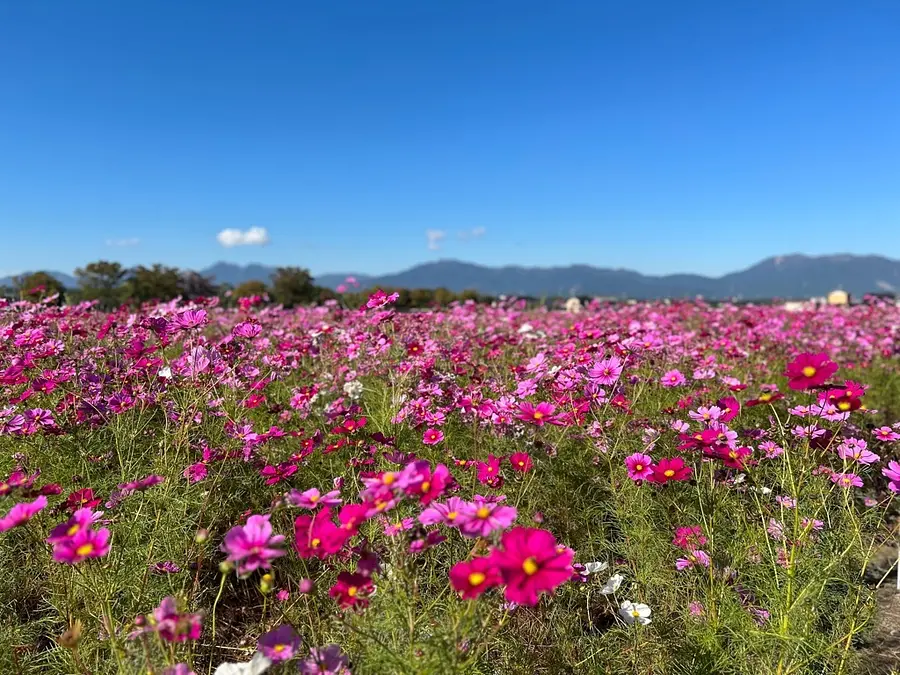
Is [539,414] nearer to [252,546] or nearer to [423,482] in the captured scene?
[423,482]

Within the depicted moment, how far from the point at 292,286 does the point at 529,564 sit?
27.7 meters

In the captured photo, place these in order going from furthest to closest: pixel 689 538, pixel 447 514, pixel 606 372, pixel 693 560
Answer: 1. pixel 606 372
2. pixel 689 538
3. pixel 693 560
4. pixel 447 514

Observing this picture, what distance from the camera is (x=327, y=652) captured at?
1188 millimetres

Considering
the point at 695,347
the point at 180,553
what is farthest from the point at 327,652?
the point at 695,347

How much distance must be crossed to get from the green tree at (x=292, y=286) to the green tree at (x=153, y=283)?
15.2 feet

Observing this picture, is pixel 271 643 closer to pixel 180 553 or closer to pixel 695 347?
pixel 180 553

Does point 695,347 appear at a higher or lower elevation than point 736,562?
higher

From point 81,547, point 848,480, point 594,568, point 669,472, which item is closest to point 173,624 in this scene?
point 81,547

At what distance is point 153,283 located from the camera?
77.3 ft

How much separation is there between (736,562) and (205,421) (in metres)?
2.55

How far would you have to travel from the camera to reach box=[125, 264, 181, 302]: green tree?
77.2 ft

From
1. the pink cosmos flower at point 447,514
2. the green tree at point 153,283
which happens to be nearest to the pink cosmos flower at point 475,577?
the pink cosmos flower at point 447,514

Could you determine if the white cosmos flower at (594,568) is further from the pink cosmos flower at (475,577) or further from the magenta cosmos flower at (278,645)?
the magenta cosmos flower at (278,645)

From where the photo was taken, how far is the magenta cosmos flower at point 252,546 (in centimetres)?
110
